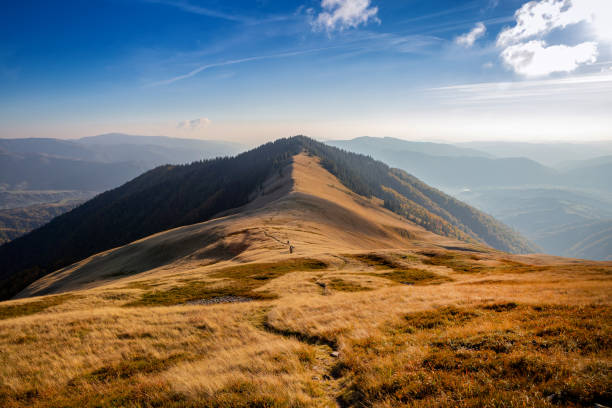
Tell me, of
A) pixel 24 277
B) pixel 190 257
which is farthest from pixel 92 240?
pixel 190 257

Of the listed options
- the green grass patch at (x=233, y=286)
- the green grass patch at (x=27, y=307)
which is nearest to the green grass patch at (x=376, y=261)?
the green grass patch at (x=233, y=286)

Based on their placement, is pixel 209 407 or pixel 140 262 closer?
pixel 209 407

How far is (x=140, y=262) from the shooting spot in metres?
62.8

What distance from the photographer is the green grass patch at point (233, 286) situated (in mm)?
26875

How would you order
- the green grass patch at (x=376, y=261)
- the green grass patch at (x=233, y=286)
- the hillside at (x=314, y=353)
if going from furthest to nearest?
the green grass patch at (x=376, y=261)
the green grass patch at (x=233, y=286)
the hillside at (x=314, y=353)

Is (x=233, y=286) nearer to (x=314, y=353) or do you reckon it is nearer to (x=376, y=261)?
(x=314, y=353)

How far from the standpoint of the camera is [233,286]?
30812 millimetres

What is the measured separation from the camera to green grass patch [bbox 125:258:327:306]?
88.2 feet

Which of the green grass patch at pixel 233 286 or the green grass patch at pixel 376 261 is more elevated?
the green grass patch at pixel 233 286

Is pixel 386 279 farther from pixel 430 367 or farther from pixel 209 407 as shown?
pixel 209 407

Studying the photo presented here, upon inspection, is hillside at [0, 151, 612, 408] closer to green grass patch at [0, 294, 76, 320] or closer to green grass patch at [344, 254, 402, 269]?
green grass patch at [0, 294, 76, 320]

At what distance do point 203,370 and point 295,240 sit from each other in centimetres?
5121

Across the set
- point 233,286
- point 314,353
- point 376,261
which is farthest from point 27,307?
point 376,261

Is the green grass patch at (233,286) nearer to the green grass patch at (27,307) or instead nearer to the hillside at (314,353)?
the hillside at (314,353)
